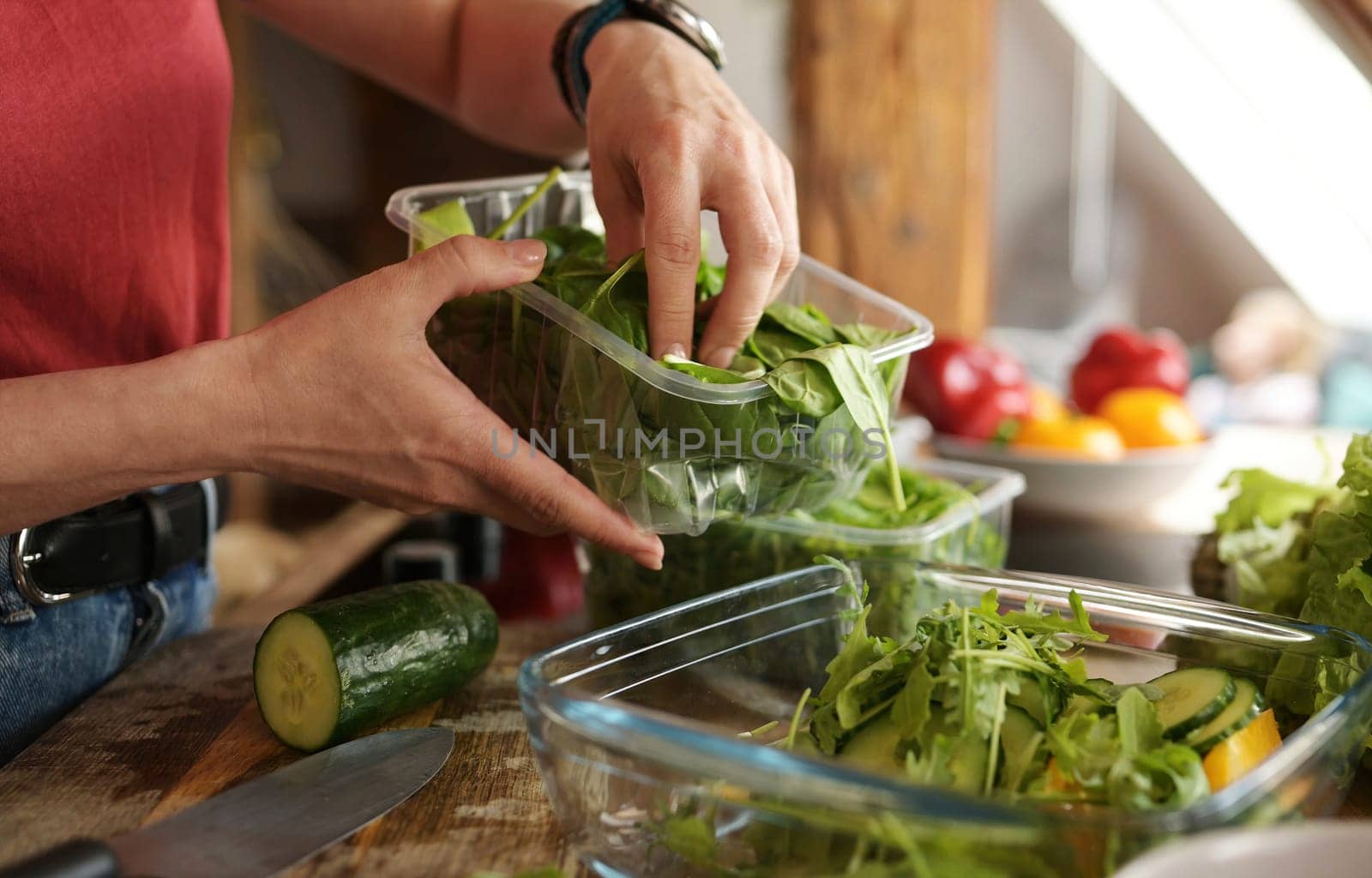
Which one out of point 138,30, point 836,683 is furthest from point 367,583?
point 836,683

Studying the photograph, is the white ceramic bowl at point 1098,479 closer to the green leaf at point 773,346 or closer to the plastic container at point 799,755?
the plastic container at point 799,755

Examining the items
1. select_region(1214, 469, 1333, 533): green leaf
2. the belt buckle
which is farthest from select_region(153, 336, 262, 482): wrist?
select_region(1214, 469, 1333, 533): green leaf

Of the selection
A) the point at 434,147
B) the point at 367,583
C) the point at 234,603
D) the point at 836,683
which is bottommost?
the point at 234,603

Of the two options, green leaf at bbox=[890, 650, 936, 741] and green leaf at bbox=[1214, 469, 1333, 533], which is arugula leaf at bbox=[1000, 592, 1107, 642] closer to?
green leaf at bbox=[890, 650, 936, 741]

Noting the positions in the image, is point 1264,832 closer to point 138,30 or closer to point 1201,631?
point 1201,631

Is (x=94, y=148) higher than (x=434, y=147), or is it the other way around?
(x=434, y=147)

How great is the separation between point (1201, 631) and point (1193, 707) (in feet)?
0.64

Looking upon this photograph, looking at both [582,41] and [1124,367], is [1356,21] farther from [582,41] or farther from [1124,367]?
[1124,367]

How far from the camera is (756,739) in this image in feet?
3.42

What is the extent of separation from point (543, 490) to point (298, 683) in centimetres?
33

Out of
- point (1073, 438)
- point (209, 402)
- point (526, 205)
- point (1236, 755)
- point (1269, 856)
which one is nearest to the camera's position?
point (1269, 856)

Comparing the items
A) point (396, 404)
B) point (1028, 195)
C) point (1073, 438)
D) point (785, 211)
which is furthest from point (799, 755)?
point (1028, 195)

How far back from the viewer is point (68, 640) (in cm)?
122

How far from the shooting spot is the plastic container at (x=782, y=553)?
128 cm
